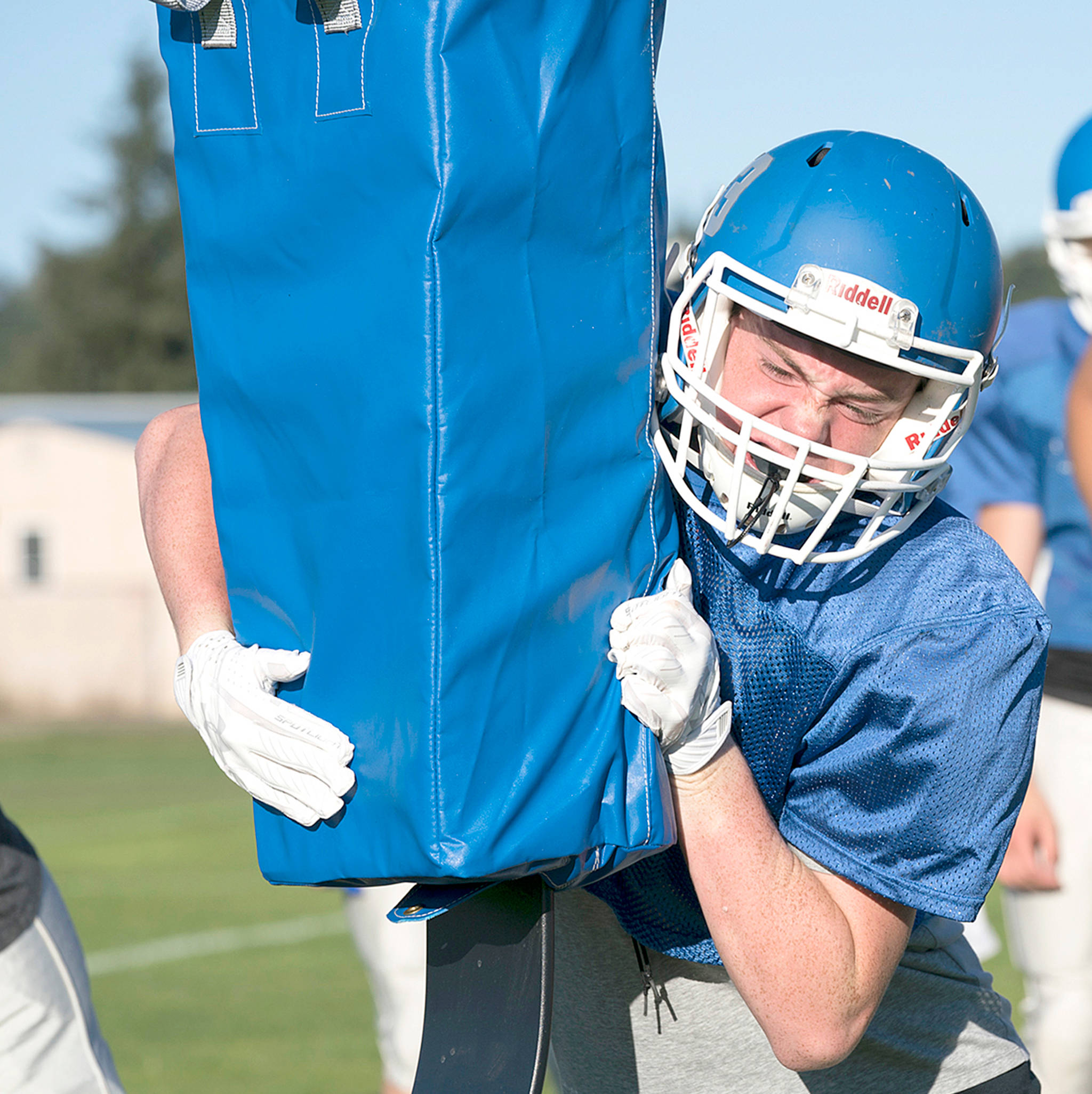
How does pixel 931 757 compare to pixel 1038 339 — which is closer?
Result: pixel 931 757

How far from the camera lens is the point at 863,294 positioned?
69.2 inches

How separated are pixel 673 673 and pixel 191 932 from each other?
5.30 metres

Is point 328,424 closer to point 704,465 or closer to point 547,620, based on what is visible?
point 547,620

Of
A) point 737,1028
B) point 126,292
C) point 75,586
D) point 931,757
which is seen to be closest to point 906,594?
point 931,757

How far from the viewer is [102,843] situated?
331 inches

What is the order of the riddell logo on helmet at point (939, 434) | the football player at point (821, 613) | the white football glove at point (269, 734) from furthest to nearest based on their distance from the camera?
the riddell logo on helmet at point (939, 434), the football player at point (821, 613), the white football glove at point (269, 734)

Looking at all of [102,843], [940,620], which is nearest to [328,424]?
[940,620]

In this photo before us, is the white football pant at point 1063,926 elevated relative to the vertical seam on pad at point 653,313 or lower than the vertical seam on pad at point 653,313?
lower

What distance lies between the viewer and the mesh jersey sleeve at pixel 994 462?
3930 millimetres

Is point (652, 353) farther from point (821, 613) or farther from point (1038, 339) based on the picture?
point (1038, 339)

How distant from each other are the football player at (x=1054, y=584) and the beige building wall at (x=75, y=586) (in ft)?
41.7

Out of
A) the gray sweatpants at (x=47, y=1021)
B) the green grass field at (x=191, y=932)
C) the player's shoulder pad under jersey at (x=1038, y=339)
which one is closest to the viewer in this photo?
the gray sweatpants at (x=47, y=1021)

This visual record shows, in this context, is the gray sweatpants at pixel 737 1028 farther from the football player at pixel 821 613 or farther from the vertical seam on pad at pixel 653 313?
the vertical seam on pad at pixel 653 313

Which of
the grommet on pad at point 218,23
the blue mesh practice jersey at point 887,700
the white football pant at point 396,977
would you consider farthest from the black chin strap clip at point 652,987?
the white football pant at point 396,977
